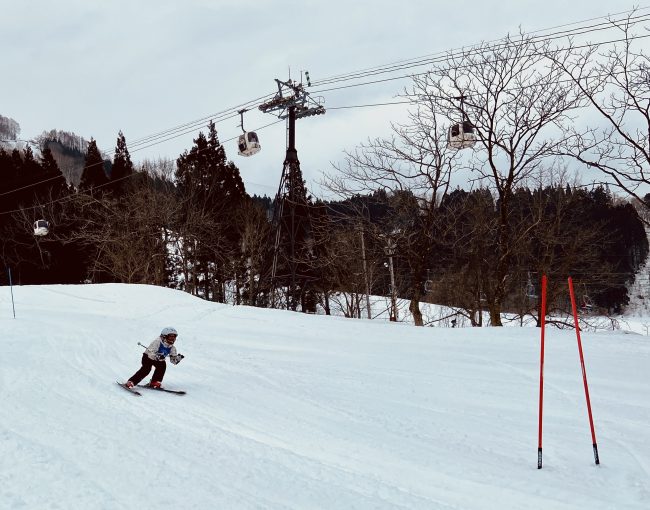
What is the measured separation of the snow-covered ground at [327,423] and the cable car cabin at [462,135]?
17.8 ft

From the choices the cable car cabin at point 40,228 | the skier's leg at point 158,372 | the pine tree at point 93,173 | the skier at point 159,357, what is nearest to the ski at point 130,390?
the skier at point 159,357

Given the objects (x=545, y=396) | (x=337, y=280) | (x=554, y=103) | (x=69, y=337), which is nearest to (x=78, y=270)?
(x=337, y=280)

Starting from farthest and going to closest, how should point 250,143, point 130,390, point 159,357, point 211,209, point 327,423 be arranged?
1. point 211,209
2. point 250,143
3. point 159,357
4. point 130,390
5. point 327,423

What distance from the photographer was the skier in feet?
27.9

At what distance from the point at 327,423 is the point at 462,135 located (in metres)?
10.4

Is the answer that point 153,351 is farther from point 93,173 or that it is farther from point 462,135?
point 93,173

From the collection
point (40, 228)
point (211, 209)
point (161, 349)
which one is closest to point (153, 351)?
Result: point (161, 349)

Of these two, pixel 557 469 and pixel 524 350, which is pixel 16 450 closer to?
pixel 557 469

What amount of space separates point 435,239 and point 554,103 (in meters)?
5.61

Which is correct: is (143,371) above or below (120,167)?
below

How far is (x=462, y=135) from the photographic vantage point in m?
14.6

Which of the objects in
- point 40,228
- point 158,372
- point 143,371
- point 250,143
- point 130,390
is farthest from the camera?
point 40,228

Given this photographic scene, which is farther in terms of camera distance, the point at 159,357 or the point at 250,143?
the point at 250,143

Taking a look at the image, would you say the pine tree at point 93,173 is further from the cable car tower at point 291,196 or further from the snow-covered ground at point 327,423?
the snow-covered ground at point 327,423
